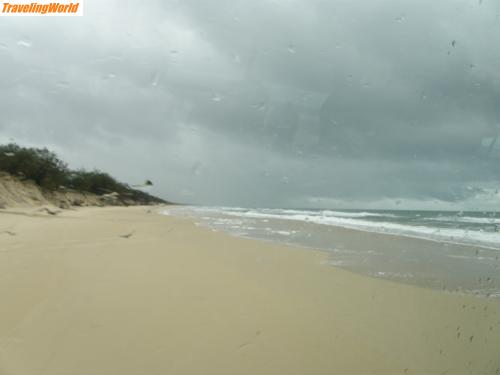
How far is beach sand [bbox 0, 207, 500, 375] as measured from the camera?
2.35 m

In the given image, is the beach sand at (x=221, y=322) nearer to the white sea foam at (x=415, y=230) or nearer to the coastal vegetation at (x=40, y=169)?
the white sea foam at (x=415, y=230)

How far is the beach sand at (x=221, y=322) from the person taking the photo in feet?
7.72

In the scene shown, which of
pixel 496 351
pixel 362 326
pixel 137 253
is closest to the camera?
pixel 496 351

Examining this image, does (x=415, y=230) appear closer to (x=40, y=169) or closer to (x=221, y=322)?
(x=221, y=322)

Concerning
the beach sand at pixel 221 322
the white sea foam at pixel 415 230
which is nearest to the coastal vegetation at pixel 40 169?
the white sea foam at pixel 415 230

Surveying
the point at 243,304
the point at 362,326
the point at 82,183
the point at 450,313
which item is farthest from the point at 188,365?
the point at 82,183

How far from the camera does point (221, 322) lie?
2.90 metres

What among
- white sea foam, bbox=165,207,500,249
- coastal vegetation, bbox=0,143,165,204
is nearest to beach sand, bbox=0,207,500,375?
white sea foam, bbox=165,207,500,249

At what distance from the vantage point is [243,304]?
3.34m

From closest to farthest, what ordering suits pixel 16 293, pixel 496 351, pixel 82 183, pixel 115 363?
1. pixel 115 363
2. pixel 496 351
3. pixel 16 293
4. pixel 82 183

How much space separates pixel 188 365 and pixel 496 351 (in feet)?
6.98

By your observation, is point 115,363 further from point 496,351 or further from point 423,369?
point 496,351

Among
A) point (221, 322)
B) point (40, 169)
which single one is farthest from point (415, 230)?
point (40, 169)

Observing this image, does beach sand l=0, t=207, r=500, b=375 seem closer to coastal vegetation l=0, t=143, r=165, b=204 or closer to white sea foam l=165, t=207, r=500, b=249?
white sea foam l=165, t=207, r=500, b=249
